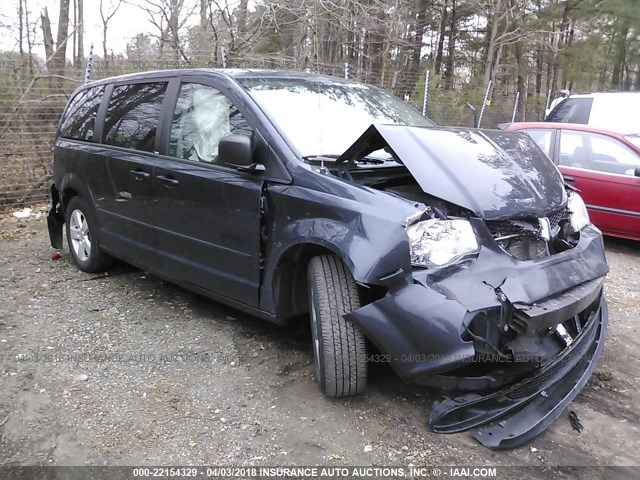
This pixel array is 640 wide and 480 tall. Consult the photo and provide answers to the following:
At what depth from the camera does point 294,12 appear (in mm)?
12031

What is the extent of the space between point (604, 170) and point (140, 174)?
5245 millimetres

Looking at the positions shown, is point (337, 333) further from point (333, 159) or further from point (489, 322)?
point (333, 159)

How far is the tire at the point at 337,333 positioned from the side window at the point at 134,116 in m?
1.96

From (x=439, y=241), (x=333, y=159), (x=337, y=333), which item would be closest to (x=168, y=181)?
(x=333, y=159)

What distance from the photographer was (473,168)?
9.43ft

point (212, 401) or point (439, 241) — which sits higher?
point (439, 241)

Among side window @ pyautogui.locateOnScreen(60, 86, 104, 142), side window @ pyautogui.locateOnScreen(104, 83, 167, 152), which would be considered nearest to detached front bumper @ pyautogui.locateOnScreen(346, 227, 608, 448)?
side window @ pyautogui.locateOnScreen(104, 83, 167, 152)

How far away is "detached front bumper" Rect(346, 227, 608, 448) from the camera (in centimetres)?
236

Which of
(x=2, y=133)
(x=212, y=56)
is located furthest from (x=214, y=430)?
(x=212, y=56)

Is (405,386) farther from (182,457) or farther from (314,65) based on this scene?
(314,65)

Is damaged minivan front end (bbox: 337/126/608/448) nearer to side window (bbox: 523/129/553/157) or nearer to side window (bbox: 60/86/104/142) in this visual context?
side window (bbox: 60/86/104/142)

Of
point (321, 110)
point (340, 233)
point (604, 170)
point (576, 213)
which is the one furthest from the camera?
point (604, 170)

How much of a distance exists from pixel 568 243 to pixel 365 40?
14.9 metres

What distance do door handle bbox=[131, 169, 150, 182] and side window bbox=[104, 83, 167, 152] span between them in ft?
0.57
